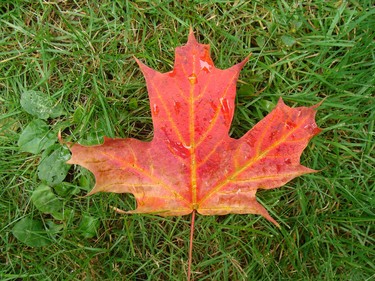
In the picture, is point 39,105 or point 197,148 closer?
point 197,148

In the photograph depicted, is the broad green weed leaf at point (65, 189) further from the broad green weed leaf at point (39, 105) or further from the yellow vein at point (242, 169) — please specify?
the yellow vein at point (242, 169)

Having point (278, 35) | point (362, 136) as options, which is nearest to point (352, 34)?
point (278, 35)

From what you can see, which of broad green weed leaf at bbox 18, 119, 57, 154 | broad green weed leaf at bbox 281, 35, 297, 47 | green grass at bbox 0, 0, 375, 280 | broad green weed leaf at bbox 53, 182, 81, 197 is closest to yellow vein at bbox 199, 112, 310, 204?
green grass at bbox 0, 0, 375, 280

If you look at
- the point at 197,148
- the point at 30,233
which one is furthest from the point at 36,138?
the point at 197,148

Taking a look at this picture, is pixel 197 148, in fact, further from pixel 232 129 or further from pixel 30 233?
pixel 30 233

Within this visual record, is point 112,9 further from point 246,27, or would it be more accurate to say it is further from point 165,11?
point 246,27
